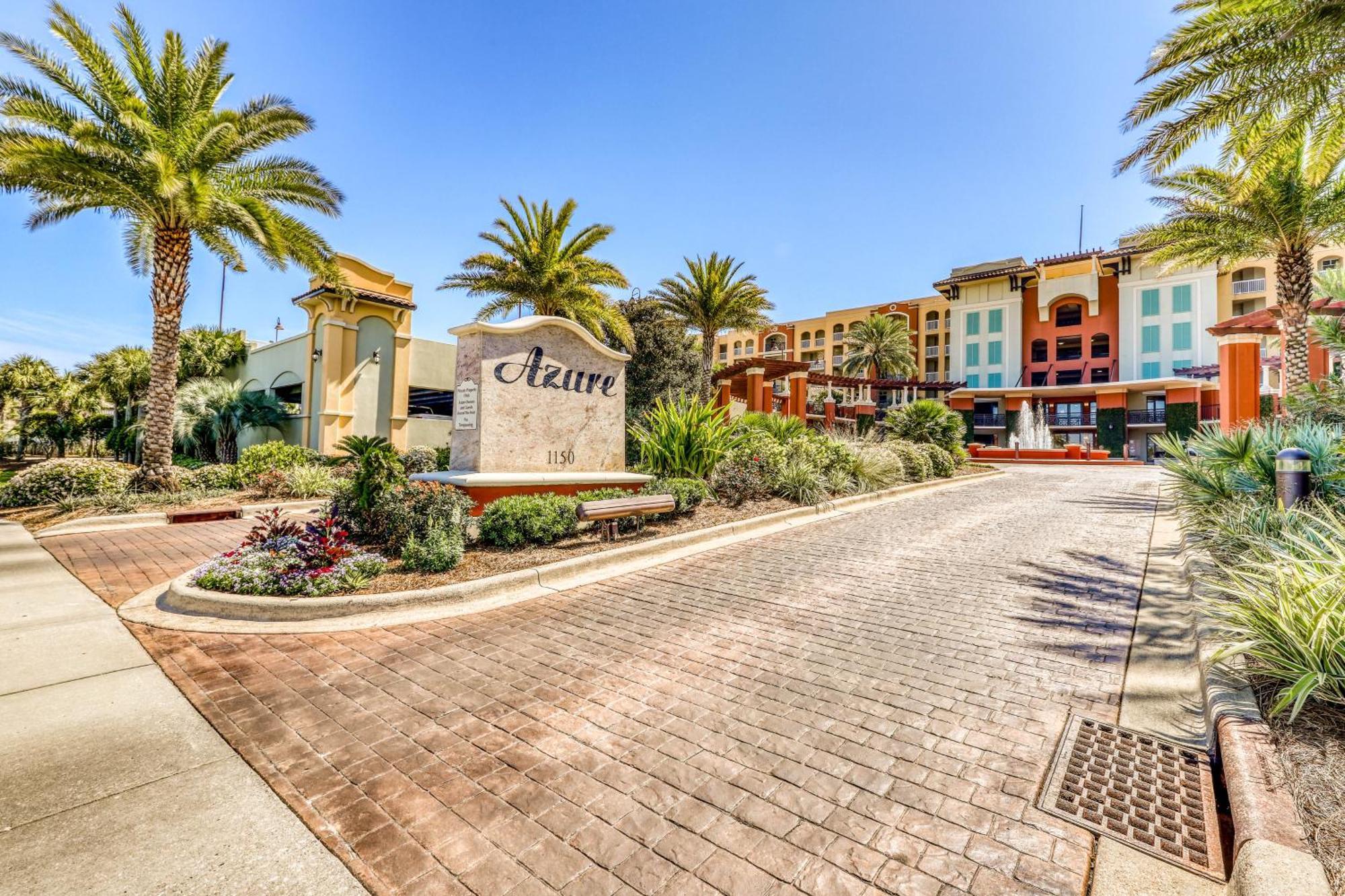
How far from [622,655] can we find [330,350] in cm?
2070

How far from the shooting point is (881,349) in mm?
48906

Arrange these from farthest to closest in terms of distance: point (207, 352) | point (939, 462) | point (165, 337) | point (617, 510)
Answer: point (207, 352)
point (939, 462)
point (165, 337)
point (617, 510)

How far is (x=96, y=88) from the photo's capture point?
1224 cm

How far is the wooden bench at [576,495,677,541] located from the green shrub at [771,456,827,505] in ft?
12.1

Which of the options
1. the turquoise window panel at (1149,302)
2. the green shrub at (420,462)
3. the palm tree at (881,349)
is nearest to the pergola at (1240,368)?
the green shrub at (420,462)

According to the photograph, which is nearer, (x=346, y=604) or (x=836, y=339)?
(x=346, y=604)

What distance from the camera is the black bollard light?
5.89 m

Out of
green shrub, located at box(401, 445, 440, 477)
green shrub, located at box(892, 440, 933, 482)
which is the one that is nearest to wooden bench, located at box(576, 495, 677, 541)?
green shrub, located at box(401, 445, 440, 477)

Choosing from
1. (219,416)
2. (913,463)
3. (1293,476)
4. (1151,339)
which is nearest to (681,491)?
(1293,476)

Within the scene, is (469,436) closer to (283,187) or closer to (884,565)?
(884,565)

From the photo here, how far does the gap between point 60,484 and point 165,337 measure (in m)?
3.73

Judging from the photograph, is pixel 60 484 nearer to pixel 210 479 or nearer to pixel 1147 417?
pixel 210 479

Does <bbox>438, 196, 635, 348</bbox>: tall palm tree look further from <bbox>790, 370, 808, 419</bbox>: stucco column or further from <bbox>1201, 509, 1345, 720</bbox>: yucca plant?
<bbox>1201, 509, 1345, 720</bbox>: yucca plant

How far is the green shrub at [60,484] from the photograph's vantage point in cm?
1221
